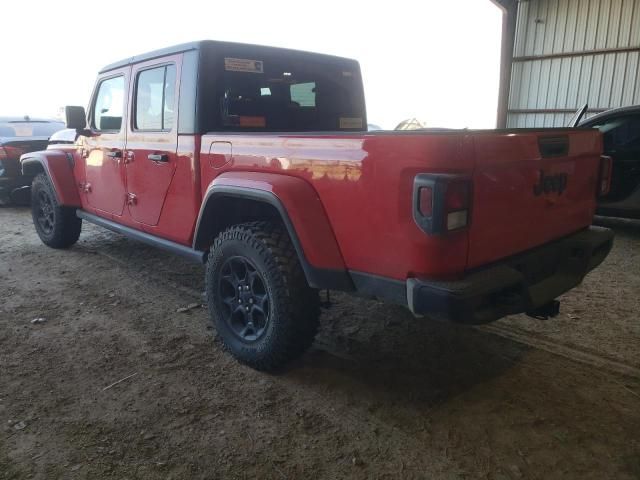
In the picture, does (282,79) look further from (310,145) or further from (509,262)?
(509,262)

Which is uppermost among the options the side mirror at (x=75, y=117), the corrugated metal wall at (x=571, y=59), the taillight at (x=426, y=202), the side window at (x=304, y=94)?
the corrugated metal wall at (x=571, y=59)

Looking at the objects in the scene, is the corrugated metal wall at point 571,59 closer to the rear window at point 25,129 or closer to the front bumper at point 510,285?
the front bumper at point 510,285

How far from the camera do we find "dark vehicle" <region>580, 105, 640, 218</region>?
602 centimetres

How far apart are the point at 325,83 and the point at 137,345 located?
93.0 inches

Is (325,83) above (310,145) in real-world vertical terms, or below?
above

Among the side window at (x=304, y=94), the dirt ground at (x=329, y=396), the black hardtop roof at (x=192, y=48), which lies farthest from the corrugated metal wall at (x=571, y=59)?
the side window at (x=304, y=94)

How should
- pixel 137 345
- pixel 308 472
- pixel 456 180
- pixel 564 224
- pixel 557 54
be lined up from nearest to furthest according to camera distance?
1. pixel 456 180
2. pixel 308 472
3. pixel 564 224
4. pixel 137 345
5. pixel 557 54

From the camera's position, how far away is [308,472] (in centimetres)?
207

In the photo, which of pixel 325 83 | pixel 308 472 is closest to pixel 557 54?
pixel 325 83

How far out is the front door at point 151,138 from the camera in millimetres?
3342

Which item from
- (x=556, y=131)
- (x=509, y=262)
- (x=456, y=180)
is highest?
(x=556, y=131)

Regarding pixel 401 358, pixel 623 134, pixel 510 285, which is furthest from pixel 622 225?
pixel 510 285

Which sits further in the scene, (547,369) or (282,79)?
(282,79)

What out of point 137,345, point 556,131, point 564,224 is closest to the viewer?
point 556,131
